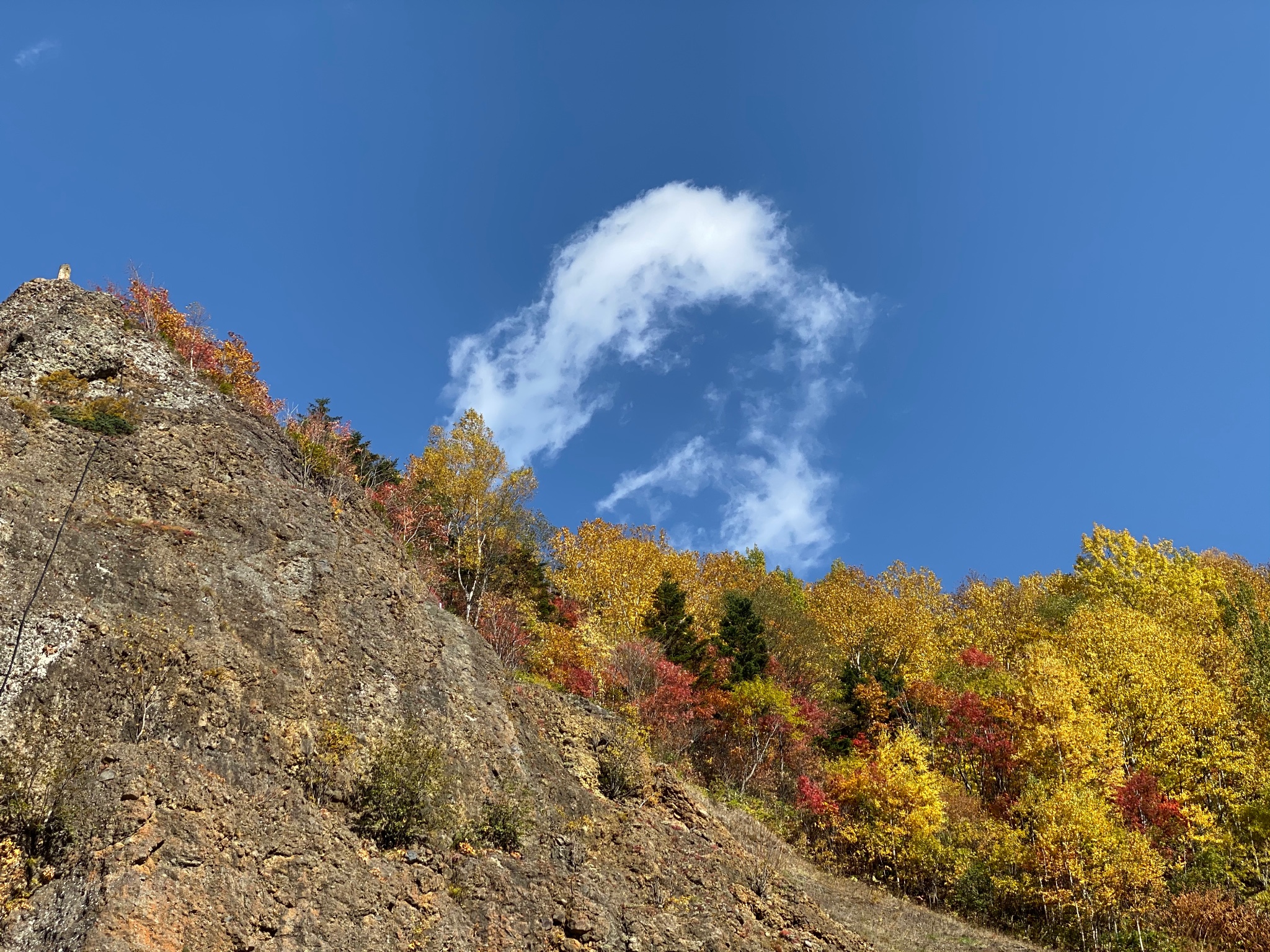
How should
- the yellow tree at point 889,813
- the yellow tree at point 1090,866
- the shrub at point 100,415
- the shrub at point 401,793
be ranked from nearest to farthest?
the shrub at point 401,793, the shrub at point 100,415, the yellow tree at point 1090,866, the yellow tree at point 889,813

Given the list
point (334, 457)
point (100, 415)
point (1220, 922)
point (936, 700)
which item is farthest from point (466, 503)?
point (1220, 922)

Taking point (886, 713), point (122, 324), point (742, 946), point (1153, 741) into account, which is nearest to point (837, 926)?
point (742, 946)

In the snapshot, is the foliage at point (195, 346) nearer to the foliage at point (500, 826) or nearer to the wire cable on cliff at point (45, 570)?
the wire cable on cliff at point (45, 570)

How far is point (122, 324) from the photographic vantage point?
20.3m

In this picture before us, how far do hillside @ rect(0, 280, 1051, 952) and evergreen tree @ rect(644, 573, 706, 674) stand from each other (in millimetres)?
17190

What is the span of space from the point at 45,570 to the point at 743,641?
106 ft

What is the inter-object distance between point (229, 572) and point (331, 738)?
4734 mm

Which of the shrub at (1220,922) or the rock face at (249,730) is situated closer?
the rock face at (249,730)

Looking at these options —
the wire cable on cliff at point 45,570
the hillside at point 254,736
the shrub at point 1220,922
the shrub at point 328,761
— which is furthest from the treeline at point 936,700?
the shrub at point 328,761

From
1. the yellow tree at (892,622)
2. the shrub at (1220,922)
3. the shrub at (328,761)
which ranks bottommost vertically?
the shrub at (1220,922)

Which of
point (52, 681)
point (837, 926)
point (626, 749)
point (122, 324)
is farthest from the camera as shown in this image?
point (122, 324)

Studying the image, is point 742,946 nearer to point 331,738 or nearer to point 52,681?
point 331,738

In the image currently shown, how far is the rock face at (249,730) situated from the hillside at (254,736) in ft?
0.16

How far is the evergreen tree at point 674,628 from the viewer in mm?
36938
